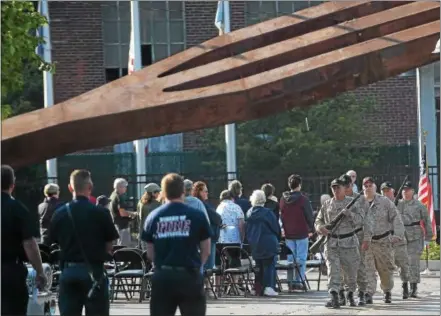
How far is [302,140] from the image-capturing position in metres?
31.7

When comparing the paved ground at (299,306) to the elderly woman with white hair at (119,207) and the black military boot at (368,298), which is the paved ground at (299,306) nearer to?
the black military boot at (368,298)

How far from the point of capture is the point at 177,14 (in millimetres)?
34906

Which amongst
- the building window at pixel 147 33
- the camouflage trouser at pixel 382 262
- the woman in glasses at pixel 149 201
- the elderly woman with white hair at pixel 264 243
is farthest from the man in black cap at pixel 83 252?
the building window at pixel 147 33

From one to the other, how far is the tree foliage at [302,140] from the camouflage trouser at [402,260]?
47.8 ft

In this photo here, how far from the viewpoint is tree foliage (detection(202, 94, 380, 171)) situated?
31.6 meters

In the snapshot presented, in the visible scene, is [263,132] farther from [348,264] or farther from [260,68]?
[260,68]

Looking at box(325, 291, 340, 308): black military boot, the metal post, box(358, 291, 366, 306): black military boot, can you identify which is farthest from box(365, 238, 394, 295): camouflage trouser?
the metal post

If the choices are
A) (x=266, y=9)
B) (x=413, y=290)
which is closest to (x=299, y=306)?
(x=413, y=290)

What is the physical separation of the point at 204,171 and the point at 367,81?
22713 mm

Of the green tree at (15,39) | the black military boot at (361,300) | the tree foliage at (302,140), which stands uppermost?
the green tree at (15,39)

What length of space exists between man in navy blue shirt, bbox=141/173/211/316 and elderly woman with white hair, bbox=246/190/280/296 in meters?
7.78

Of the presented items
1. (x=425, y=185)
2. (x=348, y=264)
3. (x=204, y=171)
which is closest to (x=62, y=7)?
(x=204, y=171)

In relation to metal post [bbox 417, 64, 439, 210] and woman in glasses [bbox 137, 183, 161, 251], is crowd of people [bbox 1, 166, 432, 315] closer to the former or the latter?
woman in glasses [bbox 137, 183, 161, 251]

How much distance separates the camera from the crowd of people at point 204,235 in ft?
30.8
